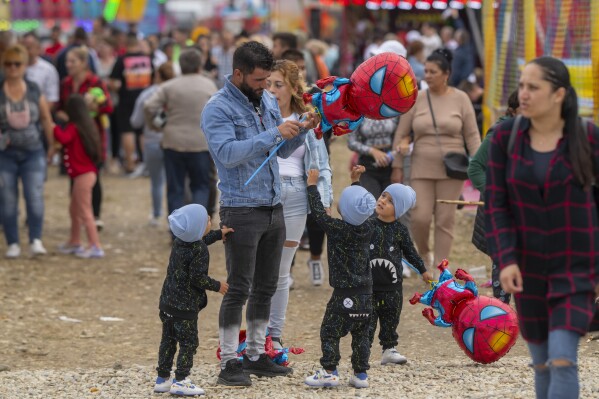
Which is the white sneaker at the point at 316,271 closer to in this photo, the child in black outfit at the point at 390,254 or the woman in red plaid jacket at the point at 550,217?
the child in black outfit at the point at 390,254

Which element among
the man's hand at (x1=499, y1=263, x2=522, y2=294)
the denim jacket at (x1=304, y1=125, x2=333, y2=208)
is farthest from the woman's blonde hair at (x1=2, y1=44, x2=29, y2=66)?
the man's hand at (x1=499, y1=263, x2=522, y2=294)

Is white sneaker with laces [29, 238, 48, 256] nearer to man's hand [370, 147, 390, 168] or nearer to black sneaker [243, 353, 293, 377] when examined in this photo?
man's hand [370, 147, 390, 168]

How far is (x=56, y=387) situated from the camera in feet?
22.6

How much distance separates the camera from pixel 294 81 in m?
7.34

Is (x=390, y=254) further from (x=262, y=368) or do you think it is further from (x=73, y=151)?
(x=73, y=151)

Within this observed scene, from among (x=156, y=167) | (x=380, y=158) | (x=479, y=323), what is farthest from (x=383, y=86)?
(x=156, y=167)

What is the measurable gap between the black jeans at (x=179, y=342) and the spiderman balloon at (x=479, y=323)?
1.41m

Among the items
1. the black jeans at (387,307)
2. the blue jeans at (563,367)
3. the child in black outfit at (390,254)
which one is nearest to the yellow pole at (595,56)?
the child in black outfit at (390,254)

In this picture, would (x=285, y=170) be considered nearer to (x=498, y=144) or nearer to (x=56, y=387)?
(x=56, y=387)

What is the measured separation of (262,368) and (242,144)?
152 cm

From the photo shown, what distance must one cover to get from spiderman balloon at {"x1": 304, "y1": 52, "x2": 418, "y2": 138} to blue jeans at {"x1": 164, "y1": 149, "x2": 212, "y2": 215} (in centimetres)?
501

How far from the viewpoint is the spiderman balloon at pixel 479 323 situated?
6.66 metres

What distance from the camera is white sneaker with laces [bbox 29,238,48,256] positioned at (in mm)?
11734

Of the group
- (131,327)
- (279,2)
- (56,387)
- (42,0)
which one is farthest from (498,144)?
(42,0)
